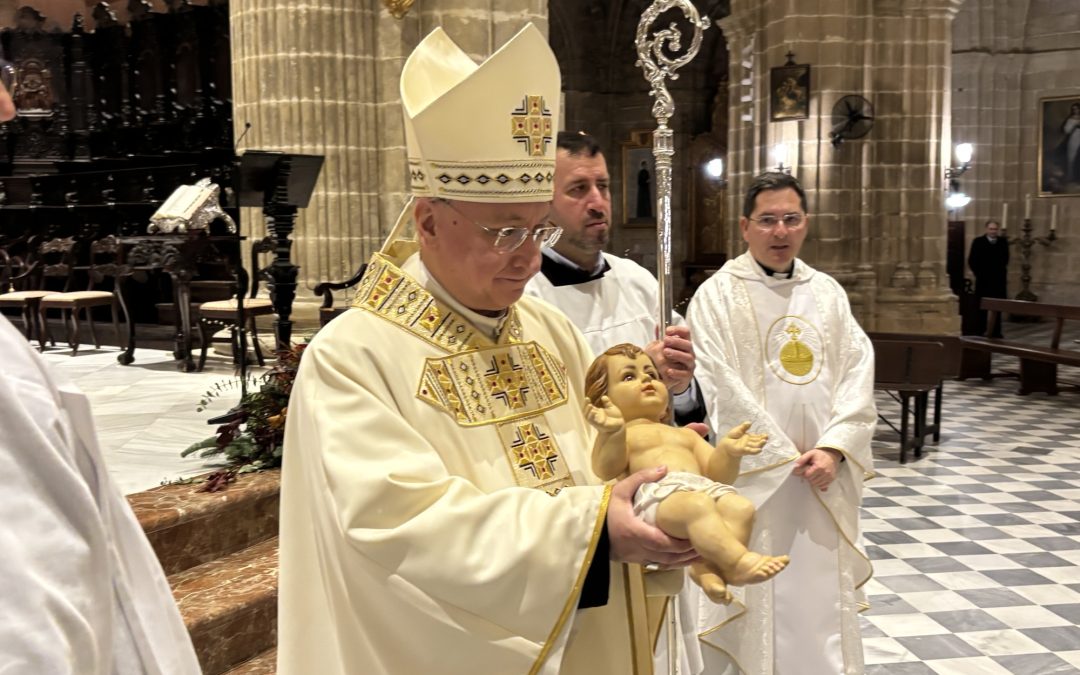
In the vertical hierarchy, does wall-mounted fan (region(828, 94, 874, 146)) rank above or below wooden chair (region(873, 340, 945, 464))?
above

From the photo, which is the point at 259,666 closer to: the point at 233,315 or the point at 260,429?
the point at 260,429

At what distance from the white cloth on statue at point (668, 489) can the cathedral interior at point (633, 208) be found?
5.32ft

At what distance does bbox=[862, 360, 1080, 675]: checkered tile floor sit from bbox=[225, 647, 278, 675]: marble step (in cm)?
238

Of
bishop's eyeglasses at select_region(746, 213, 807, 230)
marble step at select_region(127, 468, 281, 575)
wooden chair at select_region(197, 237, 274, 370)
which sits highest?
bishop's eyeglasses at select_region(746, 213, 807, 230)

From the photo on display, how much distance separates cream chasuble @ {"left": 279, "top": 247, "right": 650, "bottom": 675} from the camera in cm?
145

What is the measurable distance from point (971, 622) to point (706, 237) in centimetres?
1511

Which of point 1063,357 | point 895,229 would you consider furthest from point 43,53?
point 1063,357

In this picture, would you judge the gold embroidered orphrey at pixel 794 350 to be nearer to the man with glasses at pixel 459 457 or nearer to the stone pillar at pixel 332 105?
the man with glasses at pixel 459 457

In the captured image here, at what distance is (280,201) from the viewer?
16.6ft

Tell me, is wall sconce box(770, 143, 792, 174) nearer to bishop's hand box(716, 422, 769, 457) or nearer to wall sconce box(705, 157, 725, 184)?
wall sconce box(705, 157, 725, 184)

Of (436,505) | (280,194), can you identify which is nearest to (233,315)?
(280,194)

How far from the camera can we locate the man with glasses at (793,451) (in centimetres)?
332

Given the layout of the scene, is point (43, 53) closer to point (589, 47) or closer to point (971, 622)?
point (589, 47)

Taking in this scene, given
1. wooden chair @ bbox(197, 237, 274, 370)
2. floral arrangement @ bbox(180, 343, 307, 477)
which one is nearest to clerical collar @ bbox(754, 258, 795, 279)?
floral arrangement @ bbox(180, 343, 307, 477)
